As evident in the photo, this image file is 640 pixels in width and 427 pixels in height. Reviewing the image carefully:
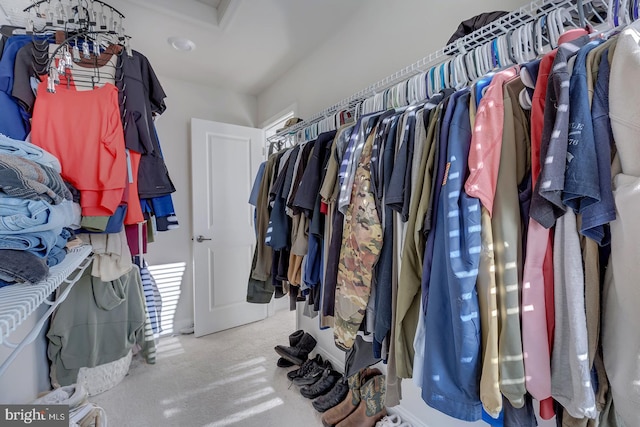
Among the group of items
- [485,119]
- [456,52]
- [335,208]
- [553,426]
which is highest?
[456,52]

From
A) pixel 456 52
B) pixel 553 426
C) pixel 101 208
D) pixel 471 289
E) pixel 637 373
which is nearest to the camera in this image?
pixel 637 373

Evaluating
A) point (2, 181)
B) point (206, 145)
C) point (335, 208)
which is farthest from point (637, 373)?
point (206, 145)

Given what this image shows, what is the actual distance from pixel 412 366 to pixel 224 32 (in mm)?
2461

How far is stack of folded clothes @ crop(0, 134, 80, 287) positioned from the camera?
55 cm

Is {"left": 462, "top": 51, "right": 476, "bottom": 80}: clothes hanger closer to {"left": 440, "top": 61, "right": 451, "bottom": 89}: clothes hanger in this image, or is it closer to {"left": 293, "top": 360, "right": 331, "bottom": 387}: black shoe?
{"left": 440, "top": 61, "right": 451, "bottom": 89}: clothes hanger

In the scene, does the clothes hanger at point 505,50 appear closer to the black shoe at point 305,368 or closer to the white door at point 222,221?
the black shoe at point 305,368

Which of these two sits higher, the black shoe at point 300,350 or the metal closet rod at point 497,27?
the metal closet rod at point 497,27

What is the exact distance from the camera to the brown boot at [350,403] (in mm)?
1501

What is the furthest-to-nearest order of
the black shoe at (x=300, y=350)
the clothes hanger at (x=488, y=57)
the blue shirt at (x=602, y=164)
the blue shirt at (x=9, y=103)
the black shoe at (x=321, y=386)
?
the black shoe at (x=300, y=350) < the black shoe at (x=321, y=386) < the blue shirt at (x=9, y=103) < the clothes hanger at (x=488, y=57) < the blue shirt at (x=602, y=164)

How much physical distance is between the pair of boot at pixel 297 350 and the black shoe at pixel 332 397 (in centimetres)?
39

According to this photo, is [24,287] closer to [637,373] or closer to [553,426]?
[637,373]

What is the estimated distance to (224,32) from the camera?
2.11 metres

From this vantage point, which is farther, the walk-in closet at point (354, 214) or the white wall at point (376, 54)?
the white wall at point (376, 54)

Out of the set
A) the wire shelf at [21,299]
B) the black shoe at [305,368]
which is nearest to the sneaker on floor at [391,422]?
the black shoe at [305,368]
